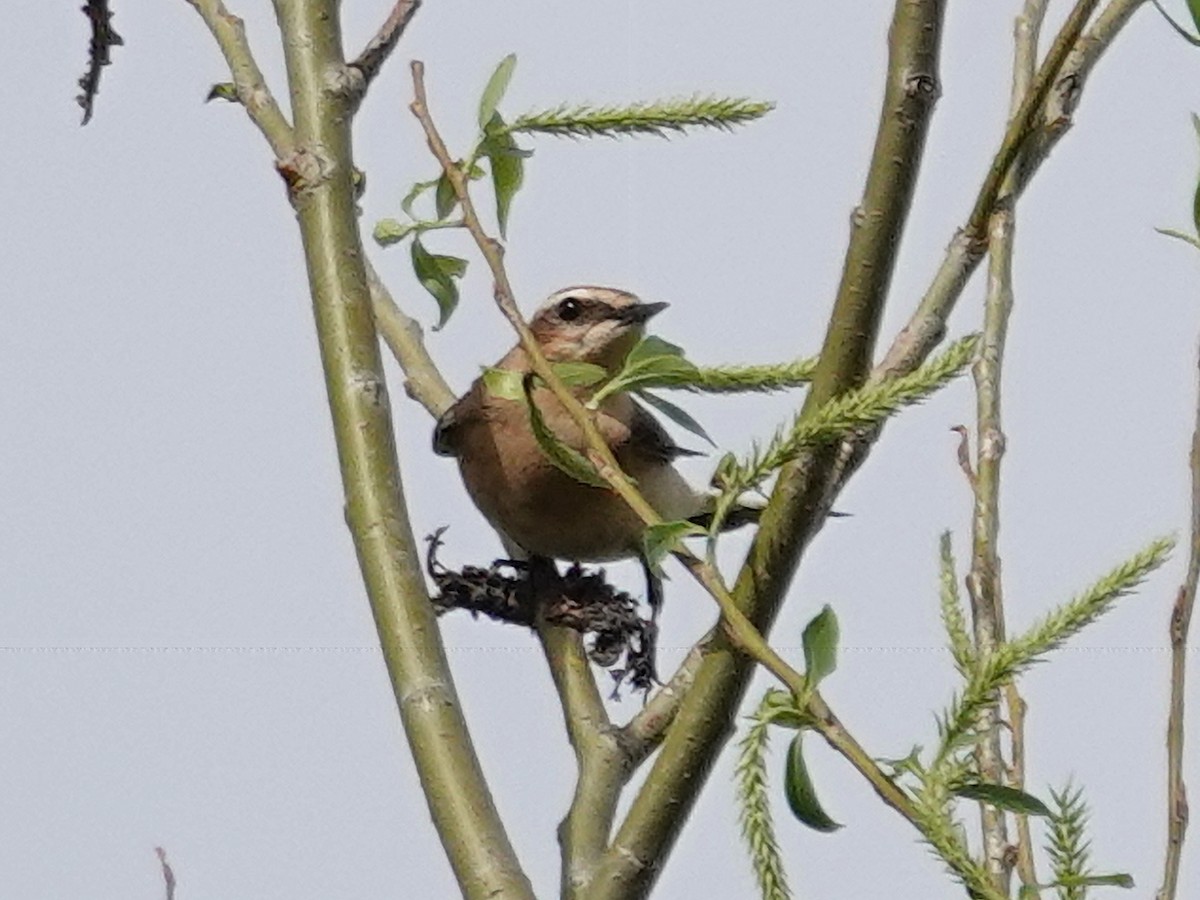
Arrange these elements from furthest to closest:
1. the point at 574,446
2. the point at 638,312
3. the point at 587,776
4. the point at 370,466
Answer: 1. the point at 638,312
2. the point at 574,446
3. the point at 587,776
4. the point at 370,466

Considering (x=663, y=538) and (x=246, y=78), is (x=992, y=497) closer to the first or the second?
(x=663, y=538)

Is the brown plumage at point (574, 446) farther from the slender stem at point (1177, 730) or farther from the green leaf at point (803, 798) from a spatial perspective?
the green leaf at point (803, 798)

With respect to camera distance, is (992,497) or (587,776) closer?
(992,497)

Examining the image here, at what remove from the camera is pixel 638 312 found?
5781mm

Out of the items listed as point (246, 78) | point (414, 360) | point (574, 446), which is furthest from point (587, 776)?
point (574, 446)

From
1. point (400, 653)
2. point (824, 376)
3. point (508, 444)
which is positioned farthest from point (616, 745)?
point (508, 444)

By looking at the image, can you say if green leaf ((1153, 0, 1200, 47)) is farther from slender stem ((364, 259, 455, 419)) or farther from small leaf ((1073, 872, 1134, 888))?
slender stem ((364, 259, 455, 419))

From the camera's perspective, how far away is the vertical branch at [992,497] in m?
2.54

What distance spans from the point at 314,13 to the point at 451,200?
31 centimetres

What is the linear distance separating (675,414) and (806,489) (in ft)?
1.30

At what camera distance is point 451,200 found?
2.66 meters

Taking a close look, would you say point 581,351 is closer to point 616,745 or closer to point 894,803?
point 616,745

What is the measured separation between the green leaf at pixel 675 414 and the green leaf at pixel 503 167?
1.05 feet

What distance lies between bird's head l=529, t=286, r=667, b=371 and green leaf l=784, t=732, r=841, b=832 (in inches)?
152
